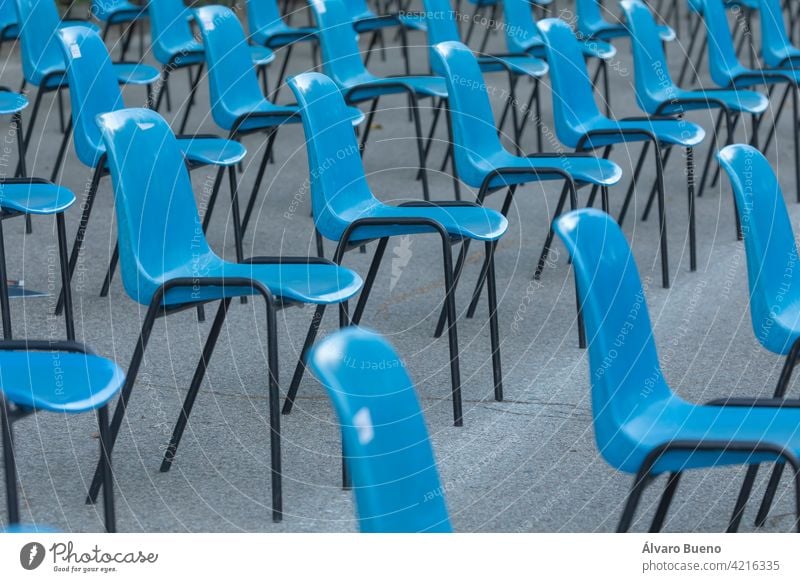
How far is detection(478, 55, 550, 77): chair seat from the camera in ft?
19.7

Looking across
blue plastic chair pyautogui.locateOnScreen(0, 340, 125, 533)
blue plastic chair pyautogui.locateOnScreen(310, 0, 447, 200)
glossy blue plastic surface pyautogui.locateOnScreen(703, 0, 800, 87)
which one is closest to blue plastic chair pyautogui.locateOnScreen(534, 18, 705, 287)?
blue plastic chair pyautogui.locateOnScreen(310, 0, 447, 200)

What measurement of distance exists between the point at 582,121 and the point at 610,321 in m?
2.86

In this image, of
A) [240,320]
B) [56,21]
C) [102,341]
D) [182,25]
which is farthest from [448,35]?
[102,341]

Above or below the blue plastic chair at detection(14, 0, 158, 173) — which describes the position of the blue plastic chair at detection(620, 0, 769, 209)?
below

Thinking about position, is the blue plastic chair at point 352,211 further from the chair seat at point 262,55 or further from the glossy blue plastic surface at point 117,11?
the glossy blue plastic surface at point 117,11

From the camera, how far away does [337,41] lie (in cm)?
561

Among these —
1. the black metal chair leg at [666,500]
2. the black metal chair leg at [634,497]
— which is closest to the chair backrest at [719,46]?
the black metal chair leg at [666,500]

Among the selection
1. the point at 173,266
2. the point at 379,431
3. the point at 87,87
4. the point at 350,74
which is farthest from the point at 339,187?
the point at 379,431

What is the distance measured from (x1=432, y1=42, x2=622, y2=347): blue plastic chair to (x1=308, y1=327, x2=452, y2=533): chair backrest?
2.41 metres

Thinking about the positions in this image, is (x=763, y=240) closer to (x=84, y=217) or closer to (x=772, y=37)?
(x=84, y=217)

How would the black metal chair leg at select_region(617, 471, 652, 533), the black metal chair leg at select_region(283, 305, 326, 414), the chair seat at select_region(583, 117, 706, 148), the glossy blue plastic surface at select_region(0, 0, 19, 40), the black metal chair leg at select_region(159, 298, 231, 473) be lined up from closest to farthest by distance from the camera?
the black metal chair leg at select_region(617, 471, 652, 533)
the black metal chair leg at select_region(159, 298, 231, 473)
the black metal chair leg at select_region(283, 305, 326, 414)
the chair seat at select_region(583, 117, 706, 148)
the glossy blue plastic surface at select_region(0, 0, 19, 40)

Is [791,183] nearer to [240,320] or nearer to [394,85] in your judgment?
[394,85]

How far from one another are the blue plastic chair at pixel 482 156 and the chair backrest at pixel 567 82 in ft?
1.48

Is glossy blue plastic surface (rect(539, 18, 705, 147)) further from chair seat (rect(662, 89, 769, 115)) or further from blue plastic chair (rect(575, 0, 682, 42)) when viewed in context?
blue plastic chair (rect(575, 0, 682, 42))
